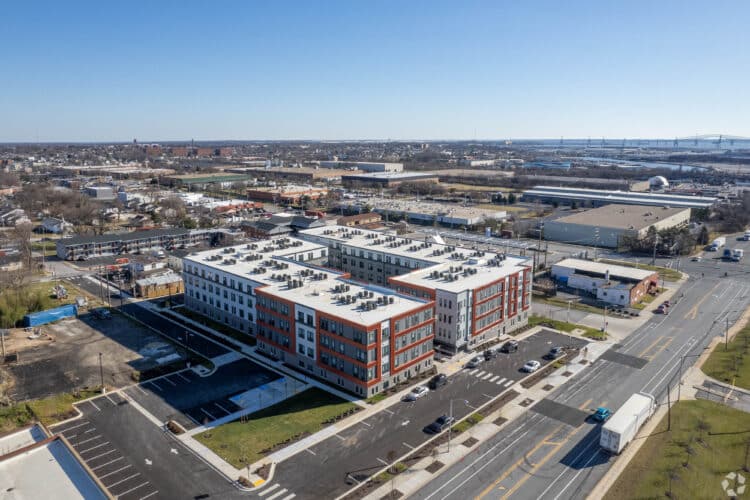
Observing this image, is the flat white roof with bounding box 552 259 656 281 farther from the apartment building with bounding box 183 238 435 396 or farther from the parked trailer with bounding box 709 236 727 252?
the apartment building with bounding box 183 238 435 396

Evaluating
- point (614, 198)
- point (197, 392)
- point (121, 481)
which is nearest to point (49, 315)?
point (197, 392)

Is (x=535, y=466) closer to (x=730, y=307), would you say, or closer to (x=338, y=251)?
(x=338, y=251)

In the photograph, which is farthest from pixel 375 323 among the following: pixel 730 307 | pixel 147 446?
pixel 730 307

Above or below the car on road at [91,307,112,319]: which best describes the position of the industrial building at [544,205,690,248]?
above

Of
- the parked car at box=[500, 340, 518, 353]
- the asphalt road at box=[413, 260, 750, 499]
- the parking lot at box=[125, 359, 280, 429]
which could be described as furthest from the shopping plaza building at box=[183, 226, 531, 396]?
the asphalt road at box=[413, 260, 750, 499]

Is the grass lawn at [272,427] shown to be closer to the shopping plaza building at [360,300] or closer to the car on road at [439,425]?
the shopping plaza building at [360,300]

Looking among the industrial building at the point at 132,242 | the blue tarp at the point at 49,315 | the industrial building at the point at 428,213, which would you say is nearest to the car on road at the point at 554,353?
the blue tarp at the point at 49,315
